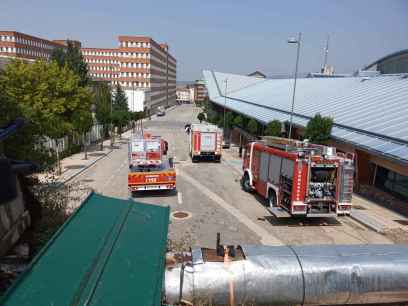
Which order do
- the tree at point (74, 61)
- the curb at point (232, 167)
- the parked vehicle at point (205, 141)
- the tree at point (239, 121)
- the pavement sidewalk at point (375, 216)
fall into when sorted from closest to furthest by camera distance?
the pavement sidewalk at point (375, 216)
the curb at point (232, 167)
the parked vehicle at point (205, 141)
the tree at point (239, 121)
the tree at point (74, 61)

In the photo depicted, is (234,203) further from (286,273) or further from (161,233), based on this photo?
(161,233)

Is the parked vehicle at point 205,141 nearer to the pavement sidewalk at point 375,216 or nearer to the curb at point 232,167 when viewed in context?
the curb at point 232,167

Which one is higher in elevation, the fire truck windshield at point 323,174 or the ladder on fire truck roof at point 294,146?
the ladder on fire truck roof at point 294,146

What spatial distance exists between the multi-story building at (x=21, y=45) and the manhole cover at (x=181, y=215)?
9607cm

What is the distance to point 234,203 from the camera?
58.0 ft

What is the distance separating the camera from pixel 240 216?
15656 millimetres

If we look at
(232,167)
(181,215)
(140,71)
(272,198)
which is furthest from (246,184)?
(140,71)

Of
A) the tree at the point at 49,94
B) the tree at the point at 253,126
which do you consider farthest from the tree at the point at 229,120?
the tree at the point at 49,94

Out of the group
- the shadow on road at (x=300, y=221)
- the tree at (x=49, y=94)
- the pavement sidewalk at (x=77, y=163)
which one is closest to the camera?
the shadow on road at (x=300, y=221)

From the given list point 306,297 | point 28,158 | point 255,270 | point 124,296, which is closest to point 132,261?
point 124,296

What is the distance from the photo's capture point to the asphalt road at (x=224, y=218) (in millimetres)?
13133

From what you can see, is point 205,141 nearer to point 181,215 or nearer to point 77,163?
point 77,163

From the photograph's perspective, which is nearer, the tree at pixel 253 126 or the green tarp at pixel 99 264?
the green tarp at pixel 99 264

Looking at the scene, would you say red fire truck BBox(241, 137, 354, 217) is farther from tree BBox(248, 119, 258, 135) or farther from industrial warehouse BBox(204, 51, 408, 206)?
tree BBox(248, 119, 258, 135)
